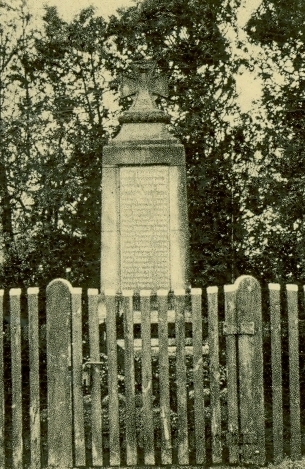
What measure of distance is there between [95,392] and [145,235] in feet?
10.5

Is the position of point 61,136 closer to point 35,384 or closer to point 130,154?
point 130,154

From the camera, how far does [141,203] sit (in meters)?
8.27

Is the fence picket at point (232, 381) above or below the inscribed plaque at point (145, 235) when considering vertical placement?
below

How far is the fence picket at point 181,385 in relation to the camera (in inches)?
208

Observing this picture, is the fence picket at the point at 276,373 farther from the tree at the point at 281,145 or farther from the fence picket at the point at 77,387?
the tree at the point at 281,145

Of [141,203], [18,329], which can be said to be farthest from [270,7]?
[18,329]

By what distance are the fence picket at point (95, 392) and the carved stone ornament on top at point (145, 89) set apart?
3.74m

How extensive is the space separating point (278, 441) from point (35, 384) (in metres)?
1.87

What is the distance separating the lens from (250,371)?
5.31 metres

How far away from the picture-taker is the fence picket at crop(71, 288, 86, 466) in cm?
527

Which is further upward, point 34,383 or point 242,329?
point 242,329

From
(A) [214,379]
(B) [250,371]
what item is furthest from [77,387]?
(B) [250,371]

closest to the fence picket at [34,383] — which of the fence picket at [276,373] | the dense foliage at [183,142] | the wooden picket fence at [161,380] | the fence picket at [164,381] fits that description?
the wooden picket fence at [161,380]

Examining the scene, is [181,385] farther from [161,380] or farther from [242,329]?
[242,329]
